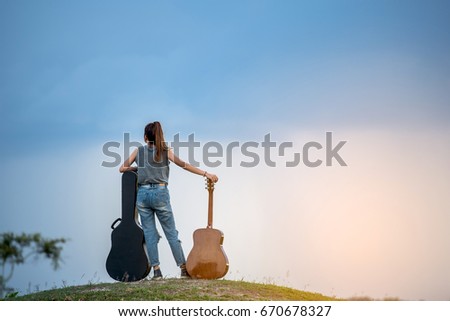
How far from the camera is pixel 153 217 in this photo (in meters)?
10.4

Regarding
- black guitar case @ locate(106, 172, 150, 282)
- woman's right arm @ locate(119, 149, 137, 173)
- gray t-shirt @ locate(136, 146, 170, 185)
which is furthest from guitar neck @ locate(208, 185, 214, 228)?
woman's right arm @ locate(119, 149, 137, 173)

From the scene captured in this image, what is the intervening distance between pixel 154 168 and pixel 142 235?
0.91 m

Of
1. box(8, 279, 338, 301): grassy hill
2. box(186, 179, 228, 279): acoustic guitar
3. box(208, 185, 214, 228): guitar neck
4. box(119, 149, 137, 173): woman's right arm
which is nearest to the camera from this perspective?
box(8, 279, 338, 301): grassy hill

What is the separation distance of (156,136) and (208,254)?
5.50 feet

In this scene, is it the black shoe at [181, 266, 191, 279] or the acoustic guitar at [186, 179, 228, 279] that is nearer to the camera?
the acoustic guitar at [186, 179, 228, 279]

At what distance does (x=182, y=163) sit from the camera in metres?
10.3

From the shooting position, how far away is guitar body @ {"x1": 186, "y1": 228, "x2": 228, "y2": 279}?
1020 cm

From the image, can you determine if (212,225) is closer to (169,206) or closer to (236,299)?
(169,206)

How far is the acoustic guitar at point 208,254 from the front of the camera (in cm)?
1020

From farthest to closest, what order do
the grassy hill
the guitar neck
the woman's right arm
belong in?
1. the woman's right arm
2. the guitar neck
3. the grassy hill

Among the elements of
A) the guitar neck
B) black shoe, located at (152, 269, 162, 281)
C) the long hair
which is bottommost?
black shoe, located at (152, 269, 162, 281)

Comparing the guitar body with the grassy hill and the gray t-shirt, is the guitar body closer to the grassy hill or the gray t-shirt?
the grassy hill
